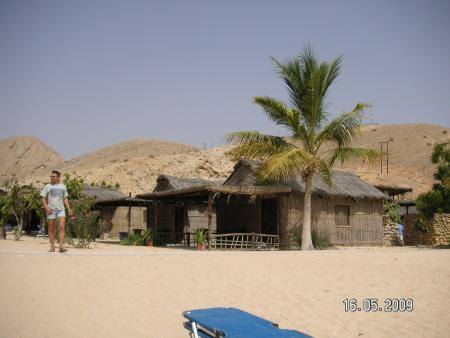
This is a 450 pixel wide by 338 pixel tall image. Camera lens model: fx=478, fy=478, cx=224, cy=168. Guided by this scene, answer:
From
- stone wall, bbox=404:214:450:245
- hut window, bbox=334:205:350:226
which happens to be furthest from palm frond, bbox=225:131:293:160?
stone wall, bbox=404:214:450:245

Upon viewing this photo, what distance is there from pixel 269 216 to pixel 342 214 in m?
3.00

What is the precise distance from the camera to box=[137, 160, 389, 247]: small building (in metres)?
17.6

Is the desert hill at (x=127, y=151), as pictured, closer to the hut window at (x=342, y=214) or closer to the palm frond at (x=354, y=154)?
the hut window at (x=342, y=214)

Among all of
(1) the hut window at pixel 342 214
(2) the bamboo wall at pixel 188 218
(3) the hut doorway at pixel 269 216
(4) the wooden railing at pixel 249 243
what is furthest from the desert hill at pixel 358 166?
(4) the wooden railing at pixel 249 243

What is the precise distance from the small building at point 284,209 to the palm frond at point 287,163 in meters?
0.89

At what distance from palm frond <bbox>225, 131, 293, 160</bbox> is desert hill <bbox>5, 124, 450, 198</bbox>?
18.7m

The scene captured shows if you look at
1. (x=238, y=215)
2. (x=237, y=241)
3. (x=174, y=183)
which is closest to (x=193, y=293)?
(x=237, y=241)

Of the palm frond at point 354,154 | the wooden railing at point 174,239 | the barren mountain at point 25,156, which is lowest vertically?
the wooden railing at point 174,239

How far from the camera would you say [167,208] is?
75.3ft

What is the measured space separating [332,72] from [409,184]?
31.1 metres

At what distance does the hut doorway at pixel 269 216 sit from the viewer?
19078mm

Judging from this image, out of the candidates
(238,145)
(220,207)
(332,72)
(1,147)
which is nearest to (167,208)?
(220,207)

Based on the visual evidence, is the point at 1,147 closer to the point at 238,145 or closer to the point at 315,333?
the point at 238,145

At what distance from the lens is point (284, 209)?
17594mm
